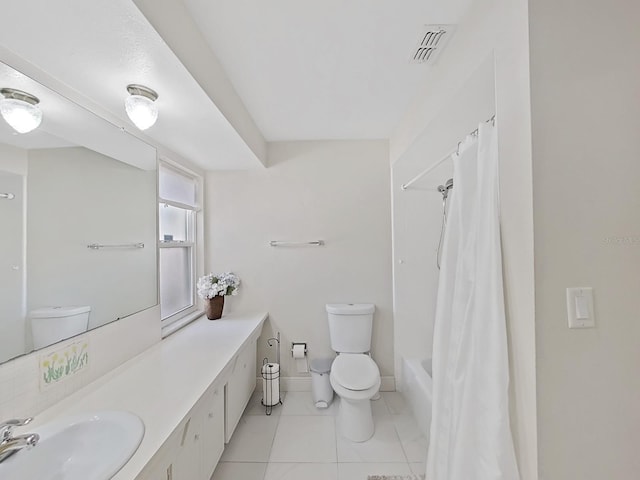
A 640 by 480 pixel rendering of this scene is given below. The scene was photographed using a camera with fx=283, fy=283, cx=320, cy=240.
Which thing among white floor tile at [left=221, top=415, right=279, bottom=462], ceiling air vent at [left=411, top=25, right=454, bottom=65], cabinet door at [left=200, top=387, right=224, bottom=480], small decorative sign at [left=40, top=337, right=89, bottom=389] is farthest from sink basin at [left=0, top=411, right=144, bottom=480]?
ceiling air vent at [left=411, top=25, right=454, bottom=65]

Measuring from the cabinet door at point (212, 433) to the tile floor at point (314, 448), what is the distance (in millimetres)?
251

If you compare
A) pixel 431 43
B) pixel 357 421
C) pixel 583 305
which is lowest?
pixel 357 421

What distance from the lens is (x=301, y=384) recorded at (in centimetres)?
266

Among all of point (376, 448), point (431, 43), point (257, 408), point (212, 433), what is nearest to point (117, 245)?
point (212, 433)

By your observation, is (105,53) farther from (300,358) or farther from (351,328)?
(300,358)

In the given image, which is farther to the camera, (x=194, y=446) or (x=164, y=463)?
(x=194, y=446)

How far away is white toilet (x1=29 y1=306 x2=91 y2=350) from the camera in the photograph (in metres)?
1.11

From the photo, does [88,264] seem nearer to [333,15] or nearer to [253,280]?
[253,280]

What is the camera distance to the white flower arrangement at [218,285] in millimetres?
2420

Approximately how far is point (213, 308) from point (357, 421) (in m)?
1.44

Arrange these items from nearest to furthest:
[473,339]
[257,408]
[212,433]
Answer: [473,339] < [212,433] < [257,408]

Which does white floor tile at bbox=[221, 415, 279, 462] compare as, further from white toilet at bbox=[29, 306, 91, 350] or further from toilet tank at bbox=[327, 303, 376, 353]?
white toilet at bbox=[29, 306, 91, 350]

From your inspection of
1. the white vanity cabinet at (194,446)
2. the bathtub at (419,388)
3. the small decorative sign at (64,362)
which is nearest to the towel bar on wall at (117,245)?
the small decorative sign at (64,362)

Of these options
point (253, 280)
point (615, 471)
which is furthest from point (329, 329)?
point (615, 471)
